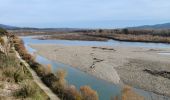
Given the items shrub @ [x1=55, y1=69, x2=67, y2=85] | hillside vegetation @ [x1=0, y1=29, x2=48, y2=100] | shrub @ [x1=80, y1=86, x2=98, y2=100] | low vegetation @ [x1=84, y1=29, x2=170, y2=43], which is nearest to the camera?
hillside vegetation @ [x1=0, y1=29, x2=48, y2=100]

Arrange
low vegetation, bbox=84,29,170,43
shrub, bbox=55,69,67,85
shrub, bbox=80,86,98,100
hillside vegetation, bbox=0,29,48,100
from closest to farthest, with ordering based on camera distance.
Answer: hillside vegetation, bbox=0,29,48,100
shrub, bbox=80,86,98,100
shrub, bbox=55,69,67,85
low vegetation, bbox=84,29,170,43

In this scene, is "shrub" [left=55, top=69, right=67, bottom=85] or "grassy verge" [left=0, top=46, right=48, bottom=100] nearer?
"grassy verge" [left=0, top=46, right=48, bottom=100]

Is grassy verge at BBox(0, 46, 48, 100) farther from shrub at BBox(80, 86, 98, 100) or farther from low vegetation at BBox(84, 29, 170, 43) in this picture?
low vegetation at BBox(84, 29, 170, 43)

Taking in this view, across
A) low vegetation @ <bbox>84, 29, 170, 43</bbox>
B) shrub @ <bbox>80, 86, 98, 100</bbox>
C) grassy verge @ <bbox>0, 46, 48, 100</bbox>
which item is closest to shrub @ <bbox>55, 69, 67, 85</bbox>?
shrub @ <bbox>80, 86, 98, 100</bbox>

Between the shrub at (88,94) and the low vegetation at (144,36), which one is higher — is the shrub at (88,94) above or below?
above

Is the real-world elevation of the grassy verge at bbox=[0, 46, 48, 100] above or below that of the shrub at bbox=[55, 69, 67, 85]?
Result: above

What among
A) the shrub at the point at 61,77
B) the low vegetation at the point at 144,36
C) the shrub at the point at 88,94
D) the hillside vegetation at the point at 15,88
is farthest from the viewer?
the low vegetation at the point at 144,36

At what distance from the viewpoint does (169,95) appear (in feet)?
66.4

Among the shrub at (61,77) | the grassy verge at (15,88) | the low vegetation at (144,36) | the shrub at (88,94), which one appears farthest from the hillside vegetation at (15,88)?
the low vegetation at (144,36)

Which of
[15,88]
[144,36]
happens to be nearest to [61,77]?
[15,88]

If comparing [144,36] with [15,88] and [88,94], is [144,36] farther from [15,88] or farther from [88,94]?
[15,88]

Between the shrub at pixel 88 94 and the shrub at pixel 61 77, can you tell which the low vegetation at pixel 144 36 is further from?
the shrub at pixel 88 94

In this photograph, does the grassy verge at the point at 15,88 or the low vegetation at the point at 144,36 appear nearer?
the grassy verge at the point at 15,88

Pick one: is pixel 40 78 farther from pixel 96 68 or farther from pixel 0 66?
pixel 96 68
